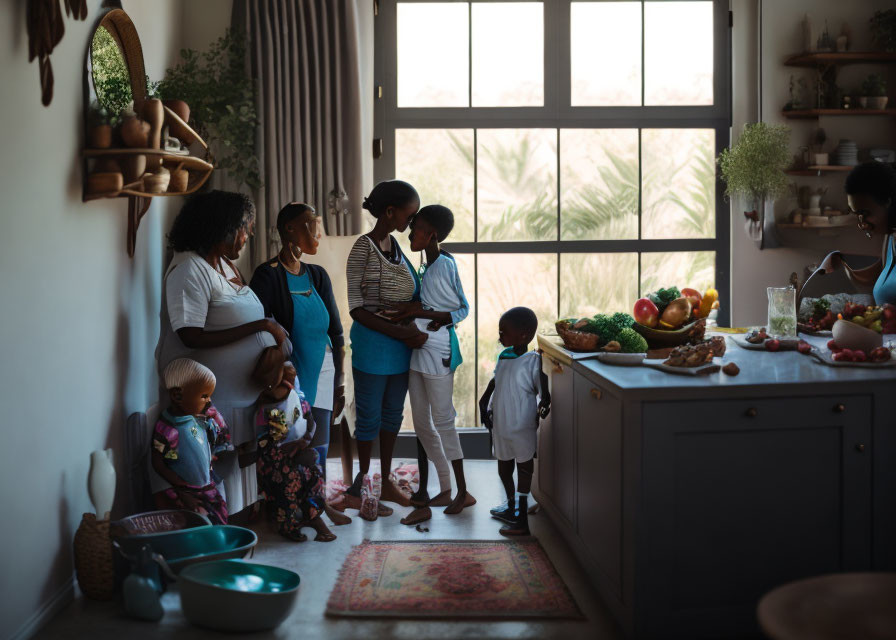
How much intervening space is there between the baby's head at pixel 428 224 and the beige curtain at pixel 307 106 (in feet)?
2.65

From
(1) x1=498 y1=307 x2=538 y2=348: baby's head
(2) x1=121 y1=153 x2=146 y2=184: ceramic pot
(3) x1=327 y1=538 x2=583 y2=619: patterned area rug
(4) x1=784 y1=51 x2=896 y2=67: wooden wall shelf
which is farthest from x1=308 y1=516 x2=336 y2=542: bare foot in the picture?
(4) x1=784 y1=51 x2=896 y2=67: wooden wall shelf

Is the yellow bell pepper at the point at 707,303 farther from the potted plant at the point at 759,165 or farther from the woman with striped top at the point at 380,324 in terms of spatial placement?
the potted plant at the point at 759,165

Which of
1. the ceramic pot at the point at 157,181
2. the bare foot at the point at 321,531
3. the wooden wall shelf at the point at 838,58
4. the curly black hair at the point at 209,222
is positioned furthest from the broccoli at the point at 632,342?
the wooden wall shelf at the point at 838,58

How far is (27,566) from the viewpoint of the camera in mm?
2518

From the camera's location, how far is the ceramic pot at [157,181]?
293 cm

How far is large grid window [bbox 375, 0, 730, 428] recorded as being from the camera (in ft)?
14.9

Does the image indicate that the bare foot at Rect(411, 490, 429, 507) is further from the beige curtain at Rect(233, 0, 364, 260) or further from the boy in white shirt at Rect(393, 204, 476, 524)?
the beige curtain at Rect(233, 0, 364, 260)

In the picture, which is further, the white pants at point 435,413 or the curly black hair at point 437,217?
the white pants at point 435,413

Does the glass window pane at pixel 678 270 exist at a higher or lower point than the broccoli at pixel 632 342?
higher

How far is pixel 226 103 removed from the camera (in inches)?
163

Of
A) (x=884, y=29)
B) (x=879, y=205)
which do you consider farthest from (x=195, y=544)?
(x=884, y=29)

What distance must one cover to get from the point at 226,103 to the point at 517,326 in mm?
1833

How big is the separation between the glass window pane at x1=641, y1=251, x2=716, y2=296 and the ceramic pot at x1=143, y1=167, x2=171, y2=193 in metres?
2.60

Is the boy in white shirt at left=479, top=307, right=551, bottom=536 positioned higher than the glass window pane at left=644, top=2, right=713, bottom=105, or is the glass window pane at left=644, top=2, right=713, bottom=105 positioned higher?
the glass window pane at left=644, top=2, right=713, bottom=105
